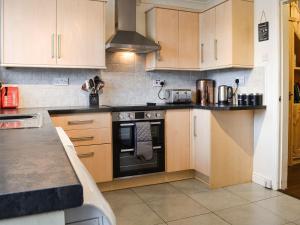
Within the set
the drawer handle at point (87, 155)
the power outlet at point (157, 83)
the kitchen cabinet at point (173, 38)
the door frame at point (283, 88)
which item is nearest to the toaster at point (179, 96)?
the power outlet at point (157, 83)

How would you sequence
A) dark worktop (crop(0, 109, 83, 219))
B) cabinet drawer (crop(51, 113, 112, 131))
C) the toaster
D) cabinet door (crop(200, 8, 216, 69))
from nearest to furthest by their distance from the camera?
dark worktop (crop(0, 109, 83, 219)) < cabinet drawer (crop(51, 113, 112, 131)) < cabinet door (crop(200, 8, 216, 69)) < the toaster

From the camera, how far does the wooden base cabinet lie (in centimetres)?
313

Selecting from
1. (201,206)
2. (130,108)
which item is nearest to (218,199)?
(201,206)

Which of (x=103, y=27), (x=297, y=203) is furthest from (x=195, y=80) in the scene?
(x=297, y=203)

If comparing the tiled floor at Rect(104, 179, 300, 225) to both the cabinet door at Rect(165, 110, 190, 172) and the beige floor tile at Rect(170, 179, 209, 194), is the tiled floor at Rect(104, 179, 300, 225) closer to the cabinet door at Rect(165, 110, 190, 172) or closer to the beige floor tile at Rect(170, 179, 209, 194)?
the beige floor tile at Rect(170, 179, 209, 194)

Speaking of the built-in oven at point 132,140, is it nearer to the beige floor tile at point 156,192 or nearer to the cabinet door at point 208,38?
the beige floor tile at point 156,192

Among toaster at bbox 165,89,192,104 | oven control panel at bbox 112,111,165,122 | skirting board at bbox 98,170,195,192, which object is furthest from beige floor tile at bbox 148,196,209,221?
toaster at bbox 165,89,192,104

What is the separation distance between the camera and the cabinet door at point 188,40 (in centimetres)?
373

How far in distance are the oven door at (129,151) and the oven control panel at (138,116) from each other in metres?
0.05

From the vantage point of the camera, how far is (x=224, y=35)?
3.37 metres

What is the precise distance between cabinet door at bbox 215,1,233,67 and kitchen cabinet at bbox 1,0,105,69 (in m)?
1.40

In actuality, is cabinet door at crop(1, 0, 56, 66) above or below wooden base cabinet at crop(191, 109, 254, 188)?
above

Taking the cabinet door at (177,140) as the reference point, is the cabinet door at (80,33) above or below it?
above

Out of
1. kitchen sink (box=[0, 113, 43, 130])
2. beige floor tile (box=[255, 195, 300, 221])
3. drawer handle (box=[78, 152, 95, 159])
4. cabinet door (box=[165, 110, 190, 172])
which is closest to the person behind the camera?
kitchen sink (box=[0, 113, 43, 130])
